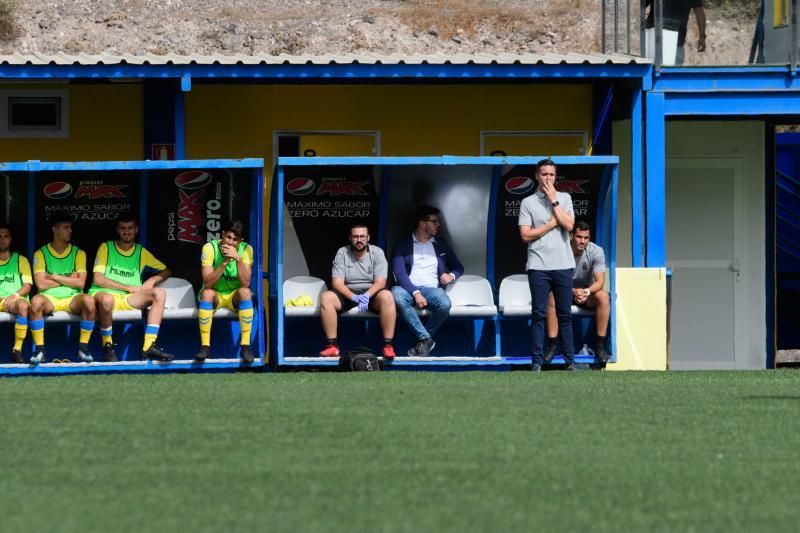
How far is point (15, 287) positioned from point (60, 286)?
0.38m

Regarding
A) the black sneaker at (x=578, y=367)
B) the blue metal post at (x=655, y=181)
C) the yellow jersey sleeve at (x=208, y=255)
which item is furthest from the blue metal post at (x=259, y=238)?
the blue metal post at (x=655, y=181)

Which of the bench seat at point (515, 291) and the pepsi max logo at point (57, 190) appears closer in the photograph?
the pepsi max logo at point (57, 190)

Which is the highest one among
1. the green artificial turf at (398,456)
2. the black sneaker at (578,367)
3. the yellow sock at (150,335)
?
the yellow sock at (150,335)

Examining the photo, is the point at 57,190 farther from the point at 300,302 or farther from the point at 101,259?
the point at 300,302

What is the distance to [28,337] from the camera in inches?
536

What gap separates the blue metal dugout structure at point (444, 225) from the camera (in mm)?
13984

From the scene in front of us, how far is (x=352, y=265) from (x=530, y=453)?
5955mm

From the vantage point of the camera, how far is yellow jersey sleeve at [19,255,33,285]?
13492 mm

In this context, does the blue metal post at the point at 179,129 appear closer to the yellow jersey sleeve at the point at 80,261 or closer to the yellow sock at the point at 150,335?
the yellow jersey sleeve at the point at 80,261

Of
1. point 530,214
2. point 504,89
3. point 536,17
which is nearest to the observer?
point 530,214

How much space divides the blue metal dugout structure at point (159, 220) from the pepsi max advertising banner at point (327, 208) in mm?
562

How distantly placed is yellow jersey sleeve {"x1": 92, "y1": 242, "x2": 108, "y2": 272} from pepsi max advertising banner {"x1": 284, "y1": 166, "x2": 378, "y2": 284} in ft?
5.61

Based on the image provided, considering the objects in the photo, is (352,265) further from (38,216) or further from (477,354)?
(38,216)

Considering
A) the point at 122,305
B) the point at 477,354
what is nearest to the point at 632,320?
the point at 477,354
